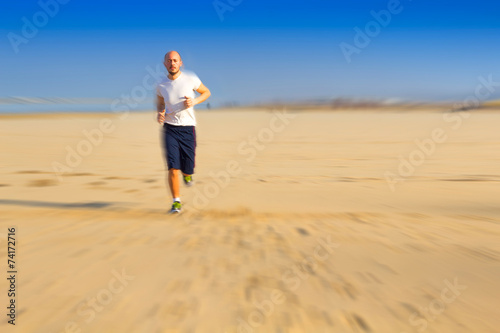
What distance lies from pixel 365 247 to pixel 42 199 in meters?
4.63

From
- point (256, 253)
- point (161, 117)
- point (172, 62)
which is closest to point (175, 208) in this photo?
point (161, 117)

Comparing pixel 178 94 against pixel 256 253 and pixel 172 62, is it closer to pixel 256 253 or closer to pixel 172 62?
pixel 172 62

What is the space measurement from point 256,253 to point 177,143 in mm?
2153

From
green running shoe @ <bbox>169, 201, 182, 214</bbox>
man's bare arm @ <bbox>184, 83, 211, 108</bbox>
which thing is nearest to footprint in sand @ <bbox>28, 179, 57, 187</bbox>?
green running shoe @ <bbox>169, 201, 182, 214</bbox>

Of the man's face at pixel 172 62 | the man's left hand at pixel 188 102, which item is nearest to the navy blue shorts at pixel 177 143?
the man's left hand at pixel 188 102

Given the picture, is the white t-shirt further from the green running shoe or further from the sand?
the sand

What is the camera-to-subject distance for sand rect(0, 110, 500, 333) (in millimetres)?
2549

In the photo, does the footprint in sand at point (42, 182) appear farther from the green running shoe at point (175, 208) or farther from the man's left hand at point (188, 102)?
the man's left hand at point (188, 102)

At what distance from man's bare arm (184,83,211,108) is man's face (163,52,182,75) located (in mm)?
370

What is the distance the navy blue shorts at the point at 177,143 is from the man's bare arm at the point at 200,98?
339mm

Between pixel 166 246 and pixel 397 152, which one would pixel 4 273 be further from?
pixel 397 152

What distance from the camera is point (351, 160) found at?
11438mm

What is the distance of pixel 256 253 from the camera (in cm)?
372

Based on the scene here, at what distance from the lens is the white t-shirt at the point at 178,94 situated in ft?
17.0
